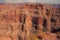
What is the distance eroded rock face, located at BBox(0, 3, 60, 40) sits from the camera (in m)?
1.00

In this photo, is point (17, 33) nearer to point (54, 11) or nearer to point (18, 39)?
point (18, 39)

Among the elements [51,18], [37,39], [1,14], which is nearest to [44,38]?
[37,39]

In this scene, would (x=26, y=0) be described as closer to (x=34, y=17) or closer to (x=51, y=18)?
(x=34, y=17)

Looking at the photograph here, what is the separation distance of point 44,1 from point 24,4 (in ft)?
0.67

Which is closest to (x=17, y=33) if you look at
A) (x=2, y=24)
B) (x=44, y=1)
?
(x=2, y=24)

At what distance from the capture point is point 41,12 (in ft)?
3.45

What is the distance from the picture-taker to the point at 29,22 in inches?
40.3

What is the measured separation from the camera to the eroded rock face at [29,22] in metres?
1.00

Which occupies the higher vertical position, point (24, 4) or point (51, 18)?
point (24, 4)

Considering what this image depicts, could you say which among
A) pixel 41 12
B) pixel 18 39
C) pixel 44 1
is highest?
pixel 44 1

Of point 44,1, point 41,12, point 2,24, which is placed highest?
point 44,1

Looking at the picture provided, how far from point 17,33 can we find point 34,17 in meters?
0.23

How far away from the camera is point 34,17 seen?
3.40 ft

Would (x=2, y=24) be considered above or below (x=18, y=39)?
above
